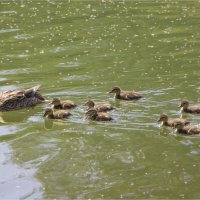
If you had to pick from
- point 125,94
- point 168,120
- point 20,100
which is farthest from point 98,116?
point 20,100

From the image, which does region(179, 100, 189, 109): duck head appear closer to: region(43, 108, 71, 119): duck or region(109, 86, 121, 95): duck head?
region(109, 86, 121, 95): duck head

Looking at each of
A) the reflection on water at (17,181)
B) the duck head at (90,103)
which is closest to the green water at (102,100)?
the reflection on water at (17,181)

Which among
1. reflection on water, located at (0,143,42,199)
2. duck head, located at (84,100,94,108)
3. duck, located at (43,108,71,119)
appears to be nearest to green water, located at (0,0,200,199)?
reflection on water, located at (0,143,42,199)

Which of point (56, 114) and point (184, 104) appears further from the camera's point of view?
point (56, 114)

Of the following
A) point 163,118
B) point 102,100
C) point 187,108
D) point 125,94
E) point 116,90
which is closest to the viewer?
point 163,118

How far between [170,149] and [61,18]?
37.9ft

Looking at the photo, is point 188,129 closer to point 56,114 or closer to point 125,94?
point 125,94

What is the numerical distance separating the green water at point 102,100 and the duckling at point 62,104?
116 millimetres

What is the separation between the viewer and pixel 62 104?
10.3 meters

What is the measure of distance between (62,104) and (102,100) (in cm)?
93

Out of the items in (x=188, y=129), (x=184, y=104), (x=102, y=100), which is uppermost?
(x=184, y=104)

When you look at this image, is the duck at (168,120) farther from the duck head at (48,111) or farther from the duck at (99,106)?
the duck head at (48,111)

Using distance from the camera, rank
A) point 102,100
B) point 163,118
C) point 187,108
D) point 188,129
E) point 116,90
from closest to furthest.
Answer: point 188,129 → point 163,118 → point 187,108 → point 116,90 → point 102,100

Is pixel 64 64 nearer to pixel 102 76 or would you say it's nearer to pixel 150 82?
pixel 102 76
